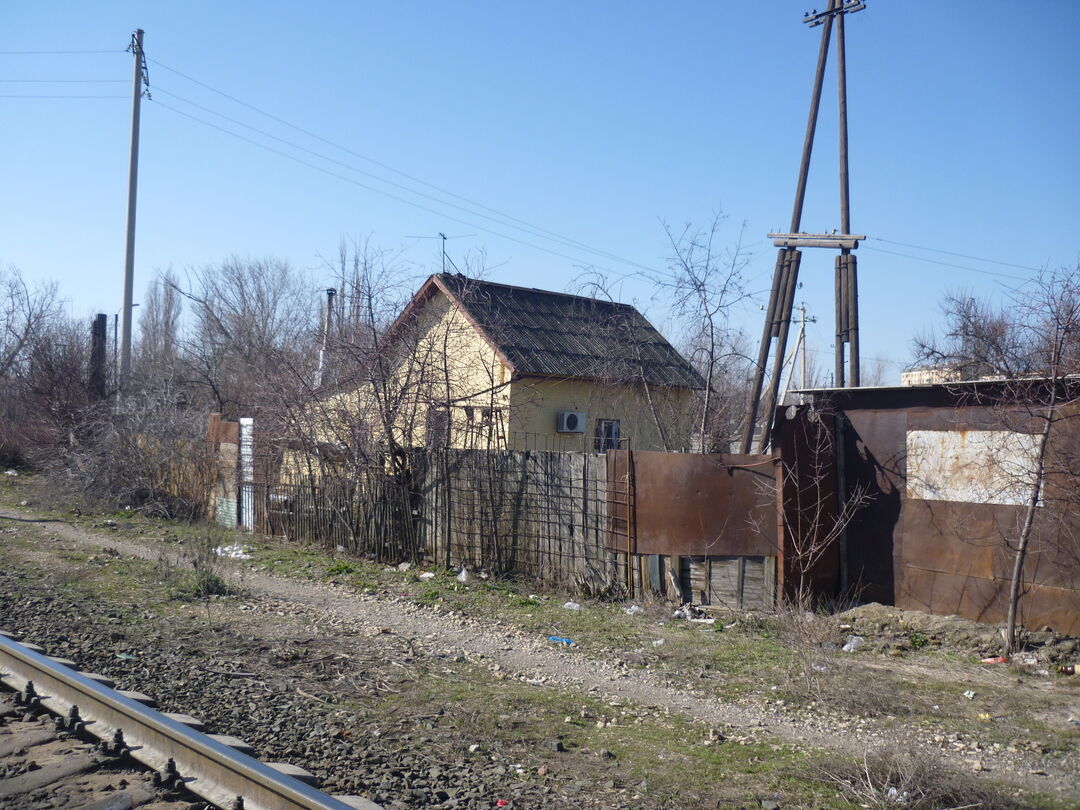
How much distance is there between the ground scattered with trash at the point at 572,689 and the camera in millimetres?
4770

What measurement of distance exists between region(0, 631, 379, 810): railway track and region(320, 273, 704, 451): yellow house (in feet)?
20.4

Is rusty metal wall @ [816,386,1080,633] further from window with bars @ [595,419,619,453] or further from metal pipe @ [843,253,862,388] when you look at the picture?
window with bars @ [595,419,619,453]

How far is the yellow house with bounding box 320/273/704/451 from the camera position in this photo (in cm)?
1252

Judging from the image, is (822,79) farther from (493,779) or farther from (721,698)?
(493,779)

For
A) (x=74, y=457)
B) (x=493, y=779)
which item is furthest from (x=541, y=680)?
(x=74, y=457)

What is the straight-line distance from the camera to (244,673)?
6.69 metres

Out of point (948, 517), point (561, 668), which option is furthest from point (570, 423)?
point (561, 668)

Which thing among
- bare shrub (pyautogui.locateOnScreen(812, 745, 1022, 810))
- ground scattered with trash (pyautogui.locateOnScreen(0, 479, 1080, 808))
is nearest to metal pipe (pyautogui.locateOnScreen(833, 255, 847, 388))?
ground scattered with trash (pyautogui.locateOnScreen(0, 479, 1080, 808))

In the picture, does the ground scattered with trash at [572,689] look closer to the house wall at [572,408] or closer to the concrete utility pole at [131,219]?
the house wall at [572,408]

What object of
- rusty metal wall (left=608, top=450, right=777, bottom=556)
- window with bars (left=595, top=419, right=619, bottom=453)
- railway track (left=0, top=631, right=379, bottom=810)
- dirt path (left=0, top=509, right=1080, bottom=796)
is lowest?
dirt path (left=0, top=509, right=1080, bottom=796)

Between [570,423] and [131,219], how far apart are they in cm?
1269

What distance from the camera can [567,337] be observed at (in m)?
19.8

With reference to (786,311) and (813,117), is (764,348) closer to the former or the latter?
(786,311)

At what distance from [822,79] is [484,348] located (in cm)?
871
